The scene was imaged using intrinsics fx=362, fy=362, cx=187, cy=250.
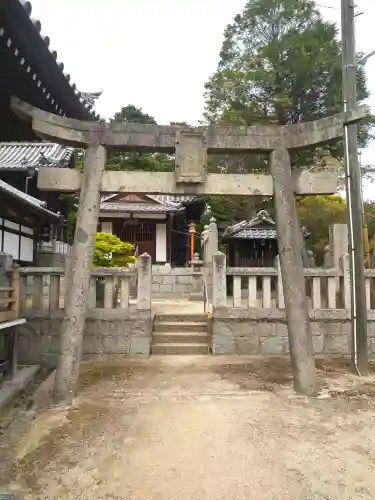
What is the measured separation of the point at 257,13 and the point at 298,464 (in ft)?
72.5

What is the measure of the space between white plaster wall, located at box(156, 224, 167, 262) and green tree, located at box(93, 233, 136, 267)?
39.3 ft

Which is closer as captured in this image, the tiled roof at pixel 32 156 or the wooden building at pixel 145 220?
the tiled roof at pixel 32 156

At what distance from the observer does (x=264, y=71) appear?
17.9m

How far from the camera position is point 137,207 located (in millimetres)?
23156

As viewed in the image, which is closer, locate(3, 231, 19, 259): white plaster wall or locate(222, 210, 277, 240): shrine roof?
locate(3, 231, 19, 259): white plaster wall

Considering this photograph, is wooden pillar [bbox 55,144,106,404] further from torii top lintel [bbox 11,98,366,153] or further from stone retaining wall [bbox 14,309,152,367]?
stone retaining wall [bbox 14,309,152,367]

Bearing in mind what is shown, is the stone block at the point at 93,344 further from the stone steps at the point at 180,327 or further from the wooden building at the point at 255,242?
the wooden building at the point at 255,242

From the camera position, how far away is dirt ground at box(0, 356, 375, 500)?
2918 millimetres

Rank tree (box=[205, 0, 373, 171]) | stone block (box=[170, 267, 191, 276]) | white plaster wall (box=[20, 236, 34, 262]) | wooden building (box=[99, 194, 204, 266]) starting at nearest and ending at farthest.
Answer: white plaster wall (box=[20, 236, 34, 262])
tree (box=[205, 0, 373, 171])
stone block (box=[170, 267, 191, 276])
wooden building (box=[99, 194, 204, 266])

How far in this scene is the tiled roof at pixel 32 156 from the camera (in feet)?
48.6

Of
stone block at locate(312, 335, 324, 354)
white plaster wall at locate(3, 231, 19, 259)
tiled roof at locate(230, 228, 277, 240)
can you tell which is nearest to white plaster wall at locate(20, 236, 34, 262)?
white plaster wall at locate(3, 231, 19, 259)

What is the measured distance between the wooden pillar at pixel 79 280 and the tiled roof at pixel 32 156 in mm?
10409

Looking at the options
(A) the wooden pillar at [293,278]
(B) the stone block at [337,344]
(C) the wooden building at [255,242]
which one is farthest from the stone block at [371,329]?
(C) the wooden building at [255,242]

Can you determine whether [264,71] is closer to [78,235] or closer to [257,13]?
[257,13]
